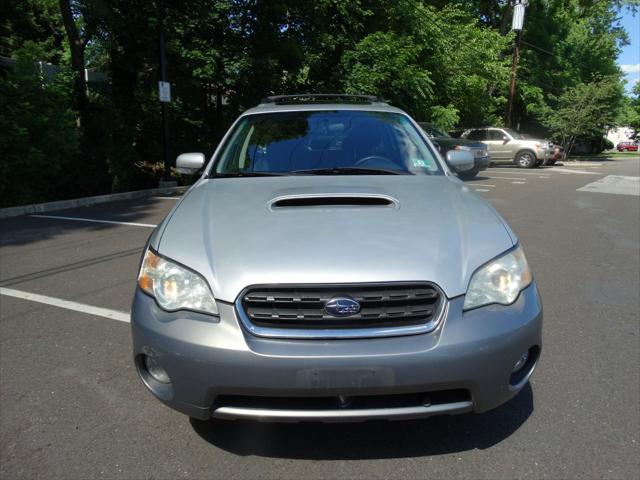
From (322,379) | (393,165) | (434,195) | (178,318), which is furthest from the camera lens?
(393,165)

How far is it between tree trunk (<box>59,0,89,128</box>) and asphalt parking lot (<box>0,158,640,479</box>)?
8.98 metres

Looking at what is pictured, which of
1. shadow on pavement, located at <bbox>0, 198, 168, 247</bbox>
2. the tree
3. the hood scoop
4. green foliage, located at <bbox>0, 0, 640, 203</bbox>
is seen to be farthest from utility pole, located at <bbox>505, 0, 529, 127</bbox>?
the hood scoop

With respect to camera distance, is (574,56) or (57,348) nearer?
(57,348)

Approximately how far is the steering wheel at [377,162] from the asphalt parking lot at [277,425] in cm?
160

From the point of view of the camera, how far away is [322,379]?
1.89 metres

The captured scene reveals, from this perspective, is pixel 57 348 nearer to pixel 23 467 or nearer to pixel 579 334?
pixel 23 467

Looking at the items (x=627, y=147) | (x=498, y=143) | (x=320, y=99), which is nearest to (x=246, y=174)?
(x=320, y=99)

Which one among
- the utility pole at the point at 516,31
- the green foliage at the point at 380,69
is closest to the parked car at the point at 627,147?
the utility pole at the point at 516,31

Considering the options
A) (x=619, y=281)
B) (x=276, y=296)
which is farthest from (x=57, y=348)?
→ (x=619, y=281)

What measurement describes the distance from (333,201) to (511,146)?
854 inches

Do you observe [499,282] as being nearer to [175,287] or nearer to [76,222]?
[175,287]

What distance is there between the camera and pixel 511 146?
72.7ft

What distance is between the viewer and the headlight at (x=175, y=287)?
6.76 feet

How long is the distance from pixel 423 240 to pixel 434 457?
1.01 meters
